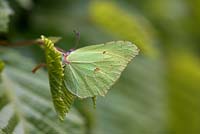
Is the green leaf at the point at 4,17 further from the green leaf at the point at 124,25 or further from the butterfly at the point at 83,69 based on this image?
the green leaf at the point at 124,25

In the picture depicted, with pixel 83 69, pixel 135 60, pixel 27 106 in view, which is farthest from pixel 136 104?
pixel 83 69

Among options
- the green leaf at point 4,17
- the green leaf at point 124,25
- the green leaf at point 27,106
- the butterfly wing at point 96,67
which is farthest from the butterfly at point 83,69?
the green leaf at point 124,25

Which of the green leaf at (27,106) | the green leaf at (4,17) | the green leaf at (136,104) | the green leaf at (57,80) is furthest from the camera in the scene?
the green leaf at (136,104)

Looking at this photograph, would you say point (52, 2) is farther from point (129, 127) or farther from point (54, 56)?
point (54, 56)

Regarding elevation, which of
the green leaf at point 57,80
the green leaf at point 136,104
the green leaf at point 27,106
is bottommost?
the green leaf at point 136,104

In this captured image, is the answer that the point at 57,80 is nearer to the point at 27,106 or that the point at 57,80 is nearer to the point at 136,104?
the point at 27,106

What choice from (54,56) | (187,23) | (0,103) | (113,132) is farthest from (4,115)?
(187,23)
